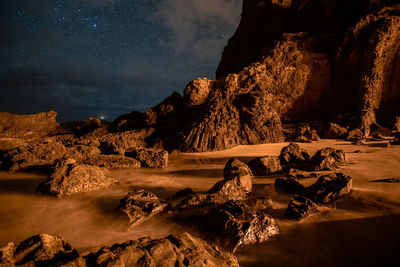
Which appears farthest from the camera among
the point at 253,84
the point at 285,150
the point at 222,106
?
the point at 253,84

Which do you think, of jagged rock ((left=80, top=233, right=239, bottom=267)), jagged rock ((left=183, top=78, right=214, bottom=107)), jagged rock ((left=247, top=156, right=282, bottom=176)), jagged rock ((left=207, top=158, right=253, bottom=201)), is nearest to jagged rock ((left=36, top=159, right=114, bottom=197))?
jagged rock ((left=207, top=158, right=253, bottom=201))

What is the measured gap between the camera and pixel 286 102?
12.8 m

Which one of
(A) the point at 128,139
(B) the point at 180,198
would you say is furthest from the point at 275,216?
(A) the point at 128,139

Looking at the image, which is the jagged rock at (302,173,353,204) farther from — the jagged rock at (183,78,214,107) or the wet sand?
the jagged rock at (183,78,214,107)

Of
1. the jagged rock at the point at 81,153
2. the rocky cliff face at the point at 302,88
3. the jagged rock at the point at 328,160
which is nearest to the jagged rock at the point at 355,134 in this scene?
the rocky cliff face at the point at 302,88

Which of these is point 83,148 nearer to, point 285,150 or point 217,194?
point 217,194

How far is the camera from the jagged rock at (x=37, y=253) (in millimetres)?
1593

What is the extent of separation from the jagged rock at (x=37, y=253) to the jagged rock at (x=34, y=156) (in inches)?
183

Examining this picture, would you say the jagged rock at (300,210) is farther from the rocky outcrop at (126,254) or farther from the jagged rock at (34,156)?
the jagged rock at (34,156)

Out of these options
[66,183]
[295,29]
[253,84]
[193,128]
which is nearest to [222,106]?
[193,128]

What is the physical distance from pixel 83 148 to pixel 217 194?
17.4 ft

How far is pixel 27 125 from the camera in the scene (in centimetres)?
1245

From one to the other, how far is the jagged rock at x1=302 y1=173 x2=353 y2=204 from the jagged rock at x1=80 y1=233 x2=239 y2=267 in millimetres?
2192

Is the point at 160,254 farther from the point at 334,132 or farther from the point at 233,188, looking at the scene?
the point at 334,132
